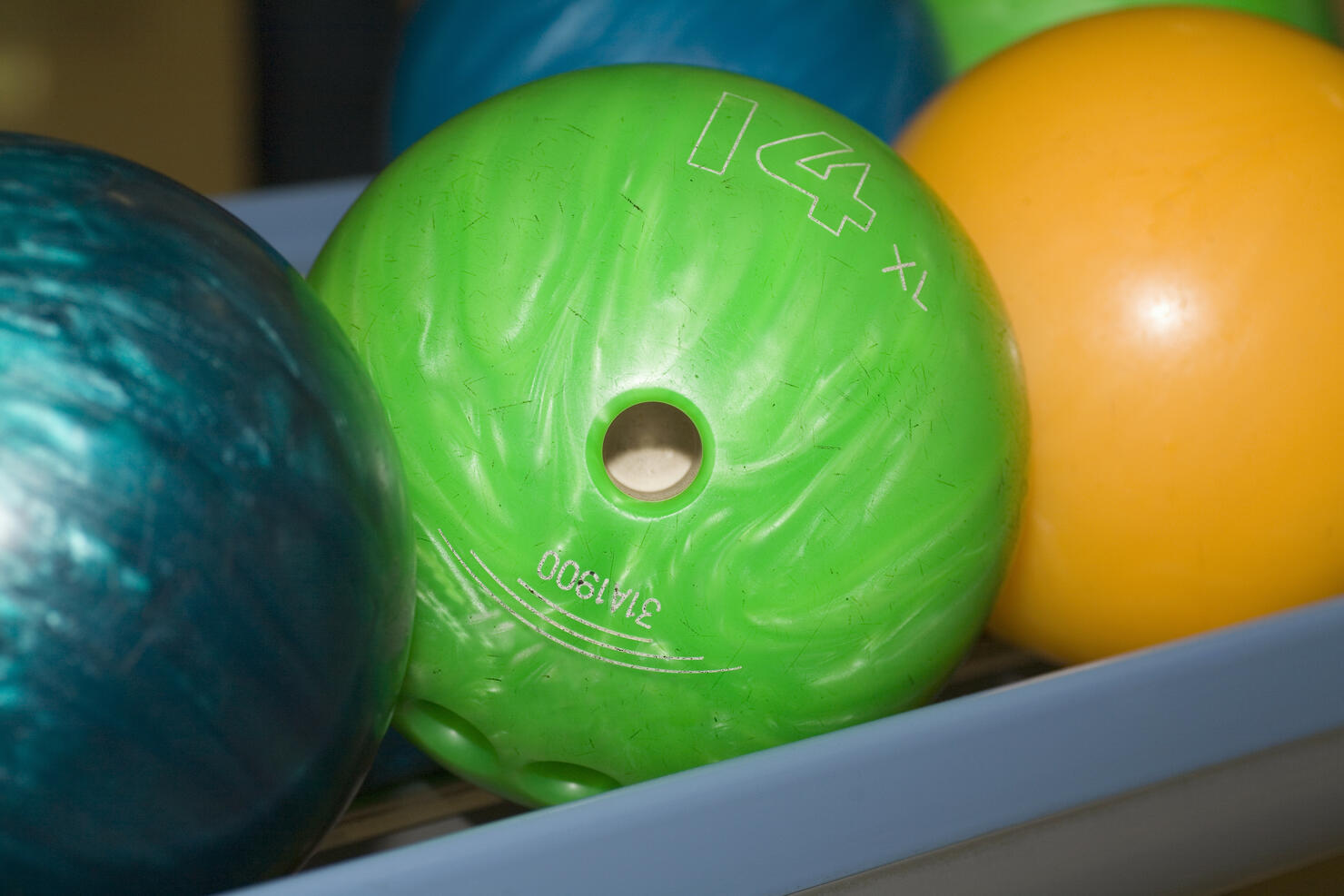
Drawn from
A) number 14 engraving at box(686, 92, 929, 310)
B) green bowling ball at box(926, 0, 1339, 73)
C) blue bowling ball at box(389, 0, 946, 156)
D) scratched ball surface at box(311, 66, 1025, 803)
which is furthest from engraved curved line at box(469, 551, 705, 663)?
green bowling ball at box(926, 0, 1339, 73)

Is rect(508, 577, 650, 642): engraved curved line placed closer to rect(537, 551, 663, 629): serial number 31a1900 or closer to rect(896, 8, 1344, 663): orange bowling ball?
rect(537, 551, 663, 629): serial number 31a1900

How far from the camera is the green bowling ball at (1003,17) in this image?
1456 millimetres

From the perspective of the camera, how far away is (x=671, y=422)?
2.89 ft

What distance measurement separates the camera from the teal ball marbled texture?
60 centimetres

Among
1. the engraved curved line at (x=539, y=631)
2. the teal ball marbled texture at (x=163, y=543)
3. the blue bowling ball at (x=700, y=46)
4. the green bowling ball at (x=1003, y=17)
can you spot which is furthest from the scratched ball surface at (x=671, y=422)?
the green bowling ball at (x=1003, y=17)

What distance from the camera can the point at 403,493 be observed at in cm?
78

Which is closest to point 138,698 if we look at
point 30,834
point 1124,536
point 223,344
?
point 30,834

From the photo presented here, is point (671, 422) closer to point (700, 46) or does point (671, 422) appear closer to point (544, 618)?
point (544, 618)

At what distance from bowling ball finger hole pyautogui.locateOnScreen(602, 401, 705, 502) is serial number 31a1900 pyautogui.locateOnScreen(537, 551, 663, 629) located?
7 centimetres

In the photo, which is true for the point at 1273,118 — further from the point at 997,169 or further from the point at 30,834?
the point at 30,834

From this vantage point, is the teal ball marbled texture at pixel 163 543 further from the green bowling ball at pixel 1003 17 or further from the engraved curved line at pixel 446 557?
the green bowling ball at pixel 1003 17

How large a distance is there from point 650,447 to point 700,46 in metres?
0.53

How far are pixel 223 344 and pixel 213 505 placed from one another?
88 mm

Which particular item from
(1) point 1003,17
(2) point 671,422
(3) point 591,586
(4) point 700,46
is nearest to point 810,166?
(2) point 671,422
